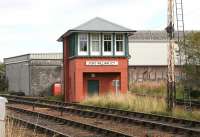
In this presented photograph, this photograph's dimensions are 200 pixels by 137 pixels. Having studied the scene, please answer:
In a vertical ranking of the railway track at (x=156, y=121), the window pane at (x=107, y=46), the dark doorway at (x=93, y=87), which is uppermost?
the window pane at (x=107, y=46)

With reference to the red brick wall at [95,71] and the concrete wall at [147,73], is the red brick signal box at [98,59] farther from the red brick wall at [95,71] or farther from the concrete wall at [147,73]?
the concrete wall at [147,73]

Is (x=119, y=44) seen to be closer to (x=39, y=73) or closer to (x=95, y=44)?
(x=95, y=44)

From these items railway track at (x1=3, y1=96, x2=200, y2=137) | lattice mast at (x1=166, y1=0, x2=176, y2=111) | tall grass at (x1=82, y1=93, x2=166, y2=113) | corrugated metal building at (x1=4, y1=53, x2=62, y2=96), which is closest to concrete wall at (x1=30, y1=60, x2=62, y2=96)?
corrugated metal building at (x1=4, y1=53, x2=62, y2=96)

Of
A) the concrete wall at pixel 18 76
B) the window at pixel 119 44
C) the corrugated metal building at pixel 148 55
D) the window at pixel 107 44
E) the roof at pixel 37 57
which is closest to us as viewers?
the window at pixel 107 44

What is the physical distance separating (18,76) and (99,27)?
25.7m

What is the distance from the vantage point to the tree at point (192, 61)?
1547 inches

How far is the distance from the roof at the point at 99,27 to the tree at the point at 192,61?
206 inches

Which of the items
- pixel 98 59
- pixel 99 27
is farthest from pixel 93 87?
pixel 99 27

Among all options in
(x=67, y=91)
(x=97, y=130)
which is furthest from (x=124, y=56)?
(x=97, y=130)

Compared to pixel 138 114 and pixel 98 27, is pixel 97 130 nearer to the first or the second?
pixel 138 114

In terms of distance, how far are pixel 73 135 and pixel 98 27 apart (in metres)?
24.3

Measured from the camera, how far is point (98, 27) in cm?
3984

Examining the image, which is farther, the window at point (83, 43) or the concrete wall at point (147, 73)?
the concrete wall at point (147, 73)

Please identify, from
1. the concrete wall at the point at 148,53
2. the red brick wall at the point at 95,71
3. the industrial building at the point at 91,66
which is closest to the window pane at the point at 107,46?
the industrial building at the point at 91,66
